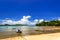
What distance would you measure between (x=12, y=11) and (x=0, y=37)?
3.78 feet

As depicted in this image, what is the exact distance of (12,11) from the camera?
4730 mm

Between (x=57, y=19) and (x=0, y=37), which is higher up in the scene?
(x=57, y=19)

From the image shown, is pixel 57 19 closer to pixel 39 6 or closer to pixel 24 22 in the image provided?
pixel 39 6

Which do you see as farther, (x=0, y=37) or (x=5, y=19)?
(x=0, y=37)

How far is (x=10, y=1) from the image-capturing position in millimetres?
4590

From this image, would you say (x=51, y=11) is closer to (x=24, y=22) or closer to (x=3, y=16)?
(x=24, y=22)

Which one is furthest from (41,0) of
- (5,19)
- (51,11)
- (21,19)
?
(5,19)

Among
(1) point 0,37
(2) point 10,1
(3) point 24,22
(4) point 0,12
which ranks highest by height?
(2) point 10,1

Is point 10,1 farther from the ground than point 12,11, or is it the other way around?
point 10,1

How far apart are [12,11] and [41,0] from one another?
993 millimetres

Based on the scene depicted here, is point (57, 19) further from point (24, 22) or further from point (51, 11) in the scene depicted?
point (24, 22)

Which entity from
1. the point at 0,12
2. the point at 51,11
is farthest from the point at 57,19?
the point at 0,12

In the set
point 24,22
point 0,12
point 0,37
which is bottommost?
point 0,37

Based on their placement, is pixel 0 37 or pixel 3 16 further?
pixel 0 37
